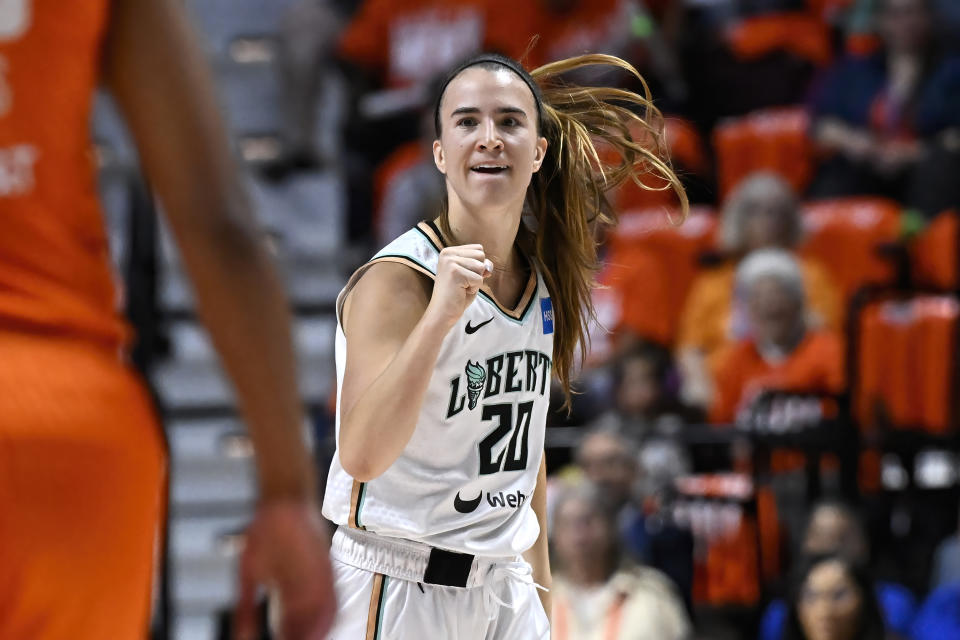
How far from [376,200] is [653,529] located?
3.48 meters

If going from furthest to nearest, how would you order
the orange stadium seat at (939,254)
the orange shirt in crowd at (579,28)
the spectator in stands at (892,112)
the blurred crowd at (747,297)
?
the orange shirt in crowd at (579,28), the spectator in stands at (892,112), the orange stadium seat at (939,254), the blurred crowd at (747,297)

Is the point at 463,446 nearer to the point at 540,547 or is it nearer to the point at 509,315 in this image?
the point at 509,315

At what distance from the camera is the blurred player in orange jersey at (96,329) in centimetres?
138

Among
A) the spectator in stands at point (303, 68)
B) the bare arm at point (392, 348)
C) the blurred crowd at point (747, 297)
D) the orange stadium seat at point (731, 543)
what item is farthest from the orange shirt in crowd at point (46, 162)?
the spectator in stands at point (303, 68)

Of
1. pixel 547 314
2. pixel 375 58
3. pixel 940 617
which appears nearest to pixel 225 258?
pixel 547 314

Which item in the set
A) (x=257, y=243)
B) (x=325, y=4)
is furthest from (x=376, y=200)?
(x=257, y=243)

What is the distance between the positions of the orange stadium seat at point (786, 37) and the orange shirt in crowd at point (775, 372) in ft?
7.28

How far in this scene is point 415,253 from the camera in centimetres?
284

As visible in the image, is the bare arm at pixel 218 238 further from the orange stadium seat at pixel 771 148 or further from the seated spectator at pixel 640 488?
the orange stadium seat at pixel 771 148

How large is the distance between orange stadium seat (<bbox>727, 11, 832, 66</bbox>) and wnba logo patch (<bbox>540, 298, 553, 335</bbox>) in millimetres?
5310

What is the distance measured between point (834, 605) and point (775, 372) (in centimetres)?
147

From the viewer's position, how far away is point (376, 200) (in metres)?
8.39

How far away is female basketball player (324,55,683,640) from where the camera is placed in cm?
279

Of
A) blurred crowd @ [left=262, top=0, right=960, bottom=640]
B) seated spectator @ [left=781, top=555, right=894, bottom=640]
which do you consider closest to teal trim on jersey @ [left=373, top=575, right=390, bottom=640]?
blurred crowd @ [left=262, top=0, right=960, bottom=640]
